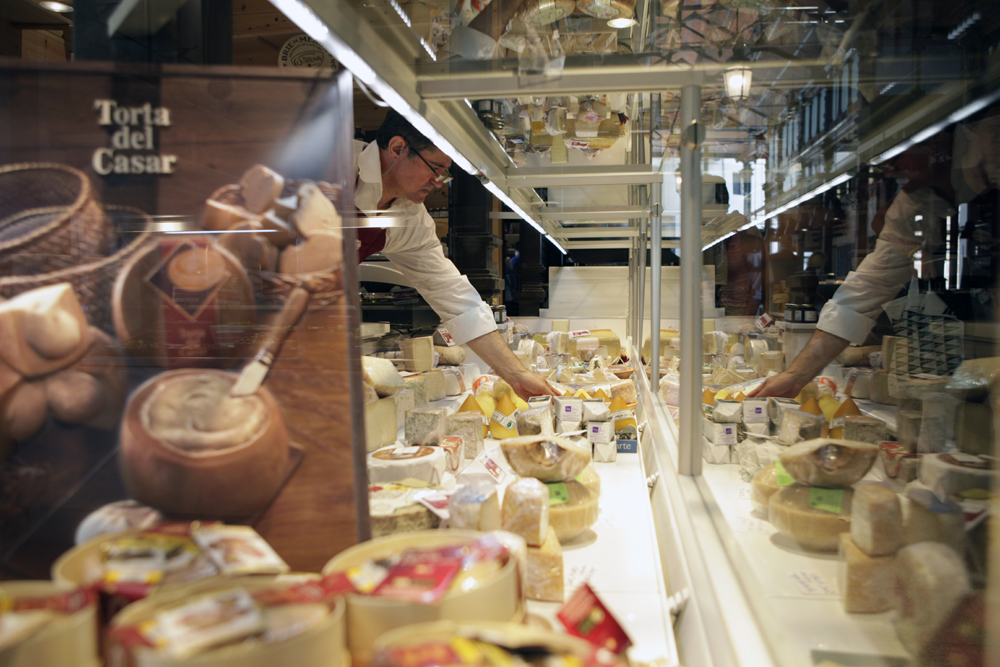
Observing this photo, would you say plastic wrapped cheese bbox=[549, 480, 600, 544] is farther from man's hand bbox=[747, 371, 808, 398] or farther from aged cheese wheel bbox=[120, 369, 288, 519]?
aged cheese wheel bbox=[120, 369, 288, 519]

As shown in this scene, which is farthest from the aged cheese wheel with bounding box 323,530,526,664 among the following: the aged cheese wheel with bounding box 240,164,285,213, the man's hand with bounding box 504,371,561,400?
the man's hand with bounding box 504,371,561,400

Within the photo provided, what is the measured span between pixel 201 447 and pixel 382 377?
4.37 ft

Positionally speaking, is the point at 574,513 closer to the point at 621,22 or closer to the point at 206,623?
→ the point at 206,623

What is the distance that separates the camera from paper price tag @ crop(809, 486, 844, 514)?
934mm

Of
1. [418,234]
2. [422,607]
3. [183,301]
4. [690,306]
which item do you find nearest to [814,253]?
[690,306]

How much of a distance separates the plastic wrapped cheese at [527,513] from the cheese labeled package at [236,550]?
0.48 m

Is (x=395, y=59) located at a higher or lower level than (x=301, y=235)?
higher

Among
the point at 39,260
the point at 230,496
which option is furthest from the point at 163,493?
the point at 39,260

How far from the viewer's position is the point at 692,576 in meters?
1.01

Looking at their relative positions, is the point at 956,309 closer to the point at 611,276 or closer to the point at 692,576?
the point at 692,576

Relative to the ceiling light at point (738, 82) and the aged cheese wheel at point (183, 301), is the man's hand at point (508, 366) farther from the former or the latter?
the aged cheese wheel at point (183, 301)

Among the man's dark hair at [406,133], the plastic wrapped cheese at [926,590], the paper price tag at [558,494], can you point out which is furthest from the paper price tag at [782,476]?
the man's dark hair at [406,133]

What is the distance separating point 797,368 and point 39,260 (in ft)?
4.69

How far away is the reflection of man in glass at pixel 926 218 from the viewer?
3.26ft
